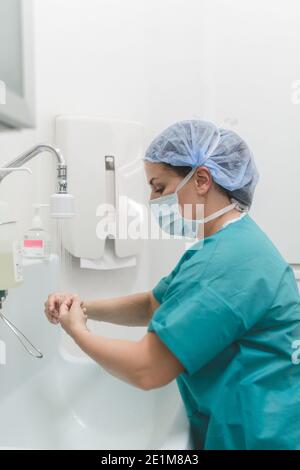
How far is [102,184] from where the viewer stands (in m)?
1.54

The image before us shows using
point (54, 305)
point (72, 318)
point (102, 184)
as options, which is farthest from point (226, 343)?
point (102, 184)

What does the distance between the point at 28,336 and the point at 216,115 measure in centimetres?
114

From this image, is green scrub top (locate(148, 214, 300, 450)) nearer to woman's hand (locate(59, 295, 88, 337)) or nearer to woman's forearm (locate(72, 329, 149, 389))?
woman's forearm (locate(72, 329, 149, 389))

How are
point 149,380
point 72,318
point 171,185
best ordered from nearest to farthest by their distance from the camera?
point 149,380, point 72,318, point 171,185

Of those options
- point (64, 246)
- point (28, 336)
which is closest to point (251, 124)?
point (64, 246)

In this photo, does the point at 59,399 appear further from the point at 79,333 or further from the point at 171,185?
the point at 171,185

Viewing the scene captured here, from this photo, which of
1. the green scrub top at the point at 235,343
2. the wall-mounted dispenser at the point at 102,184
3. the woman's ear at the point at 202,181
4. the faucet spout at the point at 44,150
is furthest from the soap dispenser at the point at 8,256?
the wall-mounted dispenser at the point at 102,184

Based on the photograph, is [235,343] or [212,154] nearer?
[235,343]

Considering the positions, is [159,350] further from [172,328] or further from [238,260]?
[238,260]

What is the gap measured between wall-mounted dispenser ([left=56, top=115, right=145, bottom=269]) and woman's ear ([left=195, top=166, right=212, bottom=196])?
675mm

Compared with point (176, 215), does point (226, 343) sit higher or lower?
lower

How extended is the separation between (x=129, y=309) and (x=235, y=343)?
1.30 feet

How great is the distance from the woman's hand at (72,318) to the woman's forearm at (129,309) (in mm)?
179

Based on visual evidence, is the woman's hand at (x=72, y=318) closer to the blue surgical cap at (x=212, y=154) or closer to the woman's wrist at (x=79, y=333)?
the woman's wrist at (x=79, y=333)
